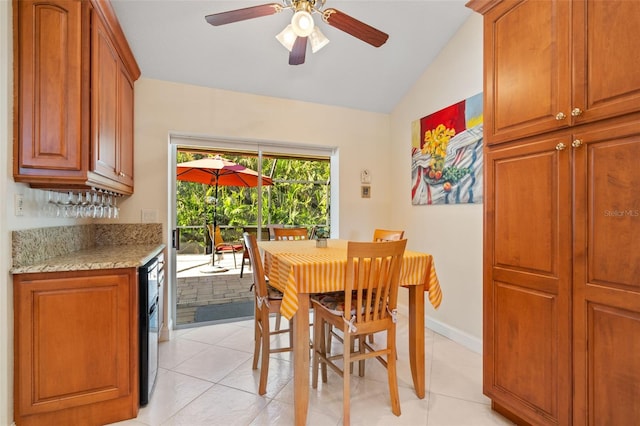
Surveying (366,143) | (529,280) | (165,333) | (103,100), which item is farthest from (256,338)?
(366,143)

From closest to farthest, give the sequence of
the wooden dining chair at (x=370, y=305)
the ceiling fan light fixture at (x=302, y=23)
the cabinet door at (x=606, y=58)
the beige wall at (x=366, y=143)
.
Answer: the cabinet door at (x=606, y=58)
the wooden dining chair at (x=370, y=305)
the ceiling fan light fixture at (x=302, y=23)
the beige wall at (x=366, y=143)

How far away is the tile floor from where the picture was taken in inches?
72.1

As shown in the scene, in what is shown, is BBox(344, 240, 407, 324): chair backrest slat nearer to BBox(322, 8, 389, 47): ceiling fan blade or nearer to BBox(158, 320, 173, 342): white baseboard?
BBox(322, 8, 389, 47): ceiling fan blade

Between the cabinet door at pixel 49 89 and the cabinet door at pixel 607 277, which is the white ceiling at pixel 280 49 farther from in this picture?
the cabinet door at pixel 607 277

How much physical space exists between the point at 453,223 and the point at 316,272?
1.83 m

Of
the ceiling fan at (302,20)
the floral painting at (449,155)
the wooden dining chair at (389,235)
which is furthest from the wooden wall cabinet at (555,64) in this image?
the wooden dining chair at (389,235)

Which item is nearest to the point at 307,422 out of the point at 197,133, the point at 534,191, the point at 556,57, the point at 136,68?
the point at 534,191

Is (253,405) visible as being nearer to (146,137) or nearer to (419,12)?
(146,137)

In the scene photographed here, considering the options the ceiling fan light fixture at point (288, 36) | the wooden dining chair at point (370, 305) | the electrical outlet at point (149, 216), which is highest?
the ceiling fan light fixture at point (288, 36)

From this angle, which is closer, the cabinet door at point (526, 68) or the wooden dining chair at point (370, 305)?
the cabinet door at point (526, 68)

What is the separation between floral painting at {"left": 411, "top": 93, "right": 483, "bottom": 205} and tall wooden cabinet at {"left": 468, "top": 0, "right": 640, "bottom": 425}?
986 mm

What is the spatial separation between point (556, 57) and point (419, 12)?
1627mm

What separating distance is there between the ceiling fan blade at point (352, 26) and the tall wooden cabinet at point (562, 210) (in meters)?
0.57

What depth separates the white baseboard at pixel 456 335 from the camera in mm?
2750
